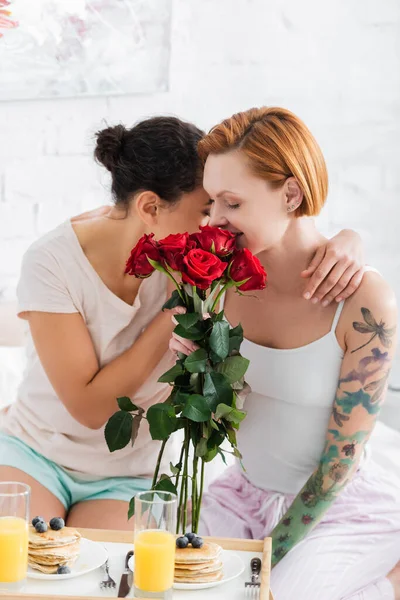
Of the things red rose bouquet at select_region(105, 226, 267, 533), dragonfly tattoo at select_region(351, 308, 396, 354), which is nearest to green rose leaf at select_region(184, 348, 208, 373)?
red rose bouquet at select_region(105, 226, 267, 533)

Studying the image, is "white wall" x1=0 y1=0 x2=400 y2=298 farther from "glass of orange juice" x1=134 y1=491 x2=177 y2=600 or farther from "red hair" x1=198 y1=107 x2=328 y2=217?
"glass of orange juice" x1=134 y1=491 x2=177 y2=600

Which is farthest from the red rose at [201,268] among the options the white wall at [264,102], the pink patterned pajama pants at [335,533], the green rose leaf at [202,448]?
the white wall at [264,102]

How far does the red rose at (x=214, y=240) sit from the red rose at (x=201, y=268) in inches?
2.0

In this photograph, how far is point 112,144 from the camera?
187cm

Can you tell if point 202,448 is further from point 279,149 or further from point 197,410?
point 279,149

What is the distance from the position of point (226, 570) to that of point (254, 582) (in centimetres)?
5

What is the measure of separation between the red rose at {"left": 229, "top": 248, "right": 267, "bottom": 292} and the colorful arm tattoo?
0.34 m

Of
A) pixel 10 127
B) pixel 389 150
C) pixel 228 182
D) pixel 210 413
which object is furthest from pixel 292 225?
pixel 10 127

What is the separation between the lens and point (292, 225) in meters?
1.75

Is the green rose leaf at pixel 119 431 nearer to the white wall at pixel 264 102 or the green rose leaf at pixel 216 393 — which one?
the green rose leaf at pixel 216 393

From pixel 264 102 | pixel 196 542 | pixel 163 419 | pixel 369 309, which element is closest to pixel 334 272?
pixel 369 309

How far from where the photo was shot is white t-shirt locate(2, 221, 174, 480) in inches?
74.0

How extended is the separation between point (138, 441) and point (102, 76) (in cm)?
119

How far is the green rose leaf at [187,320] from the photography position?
141 cm
